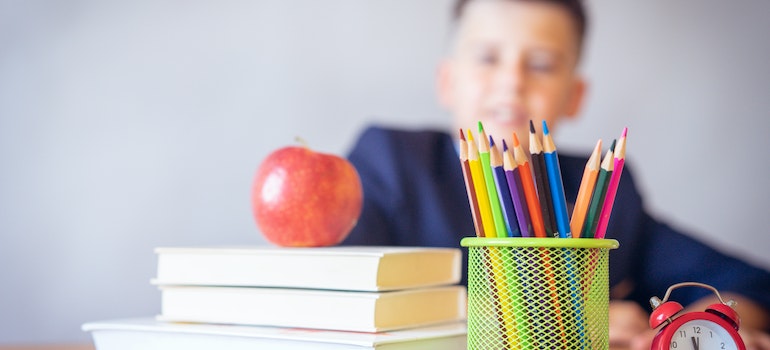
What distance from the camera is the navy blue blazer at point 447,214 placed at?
996 mm

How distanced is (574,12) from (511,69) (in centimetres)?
15

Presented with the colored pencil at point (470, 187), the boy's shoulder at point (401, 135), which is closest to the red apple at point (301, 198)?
the colored pencil at point (470, 187)

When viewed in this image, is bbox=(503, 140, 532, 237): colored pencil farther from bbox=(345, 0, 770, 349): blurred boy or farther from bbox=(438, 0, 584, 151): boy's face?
bbox=(438, 0, 584, 151): boy's face

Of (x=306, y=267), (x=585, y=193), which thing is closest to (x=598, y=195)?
(x=585, y=193)

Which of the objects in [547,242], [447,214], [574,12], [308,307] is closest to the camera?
[547,242]

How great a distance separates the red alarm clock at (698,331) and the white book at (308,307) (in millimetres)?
163

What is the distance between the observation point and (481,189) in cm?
42

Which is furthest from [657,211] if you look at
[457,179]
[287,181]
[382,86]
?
[287,181]

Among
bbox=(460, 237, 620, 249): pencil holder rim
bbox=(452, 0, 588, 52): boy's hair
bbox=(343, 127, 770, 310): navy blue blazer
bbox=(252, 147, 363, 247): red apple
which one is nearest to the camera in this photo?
bbox=(460, 237, 620, 249): pencil holder rim

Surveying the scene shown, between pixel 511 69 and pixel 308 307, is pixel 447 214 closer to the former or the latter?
pixel 511 69

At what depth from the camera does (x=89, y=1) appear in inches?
42.3

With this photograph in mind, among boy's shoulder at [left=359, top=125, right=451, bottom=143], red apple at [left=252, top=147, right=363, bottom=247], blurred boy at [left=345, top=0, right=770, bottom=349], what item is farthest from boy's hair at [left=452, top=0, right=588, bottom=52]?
red apple at [left=252, top=147, right=363, bottom=247]

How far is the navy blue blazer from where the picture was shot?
3.27ft

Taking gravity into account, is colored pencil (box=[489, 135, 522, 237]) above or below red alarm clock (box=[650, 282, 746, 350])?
above
